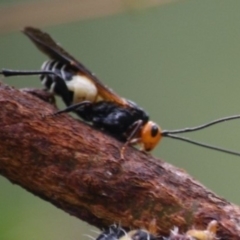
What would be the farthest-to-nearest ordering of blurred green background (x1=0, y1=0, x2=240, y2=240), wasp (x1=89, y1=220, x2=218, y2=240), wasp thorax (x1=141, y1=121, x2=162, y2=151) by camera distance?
1. blurred green background (x1=0, y1=0, x2=240, y2=240)
2. wasp thorax (x1=141, y1=121, x2=162, y2=151)
3. wasp (x1=89, y1=220, x2=218, y2=240)

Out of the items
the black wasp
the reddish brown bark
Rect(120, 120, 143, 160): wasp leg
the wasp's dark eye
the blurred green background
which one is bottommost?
the black wasp

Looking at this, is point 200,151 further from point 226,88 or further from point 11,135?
point 11,135

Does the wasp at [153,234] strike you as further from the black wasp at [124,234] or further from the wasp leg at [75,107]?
the wasp leg at [75,107]

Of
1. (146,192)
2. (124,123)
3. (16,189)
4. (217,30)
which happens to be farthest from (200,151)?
(146,192)

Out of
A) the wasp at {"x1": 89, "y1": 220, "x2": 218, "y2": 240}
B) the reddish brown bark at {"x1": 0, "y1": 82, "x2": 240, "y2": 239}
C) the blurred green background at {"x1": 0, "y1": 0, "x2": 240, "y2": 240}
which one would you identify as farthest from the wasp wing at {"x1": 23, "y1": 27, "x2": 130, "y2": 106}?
the blurred green background at {"x1": 0, "y1": 0, "x2": 240, "y2": 240}

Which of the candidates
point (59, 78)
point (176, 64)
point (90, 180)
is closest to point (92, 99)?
point (59, 78)

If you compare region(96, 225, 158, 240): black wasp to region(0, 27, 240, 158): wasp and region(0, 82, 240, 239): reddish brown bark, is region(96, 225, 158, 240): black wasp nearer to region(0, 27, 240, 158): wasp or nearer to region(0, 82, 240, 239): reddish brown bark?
region(0, 82, 240, 239): reddish brown bark

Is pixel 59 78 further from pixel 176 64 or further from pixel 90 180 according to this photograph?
pixel 176 64
